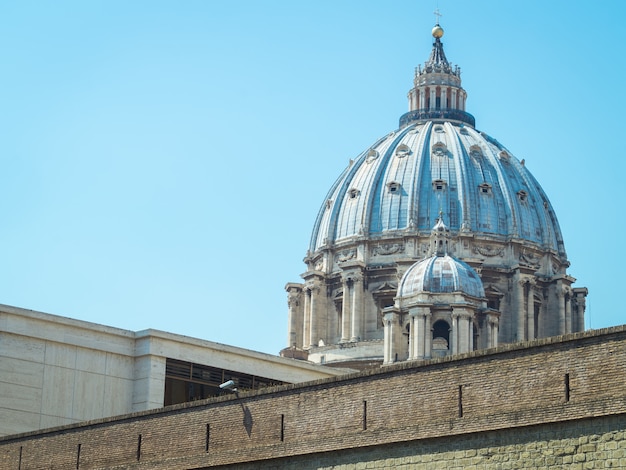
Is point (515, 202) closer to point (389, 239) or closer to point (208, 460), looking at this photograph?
point (389, 239)

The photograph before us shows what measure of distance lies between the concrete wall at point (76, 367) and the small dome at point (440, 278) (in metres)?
44.3

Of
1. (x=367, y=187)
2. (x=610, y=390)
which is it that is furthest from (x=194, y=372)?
(x=367, y=187)

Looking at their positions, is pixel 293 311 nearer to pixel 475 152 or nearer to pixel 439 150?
pixel 439 150

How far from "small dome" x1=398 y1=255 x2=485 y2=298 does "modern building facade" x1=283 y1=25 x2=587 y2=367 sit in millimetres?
885

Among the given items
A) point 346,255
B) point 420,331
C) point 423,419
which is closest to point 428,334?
point 420,331

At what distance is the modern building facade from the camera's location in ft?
349

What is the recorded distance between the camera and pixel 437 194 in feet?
373

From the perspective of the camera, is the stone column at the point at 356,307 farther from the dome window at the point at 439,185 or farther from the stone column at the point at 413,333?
the stone column at the point at 413,333

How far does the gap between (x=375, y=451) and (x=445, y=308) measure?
62285mm

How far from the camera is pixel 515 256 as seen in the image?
4353 inches

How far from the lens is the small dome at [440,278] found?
9306cm

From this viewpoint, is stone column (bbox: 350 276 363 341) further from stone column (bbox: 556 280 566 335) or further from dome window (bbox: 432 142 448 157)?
dome window (bbox: 432 142 448 157)

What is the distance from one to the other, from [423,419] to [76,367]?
62.7 ft

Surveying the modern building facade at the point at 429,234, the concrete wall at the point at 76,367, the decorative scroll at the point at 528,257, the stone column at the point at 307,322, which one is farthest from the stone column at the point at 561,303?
the concrete wall at the point at 76,367
